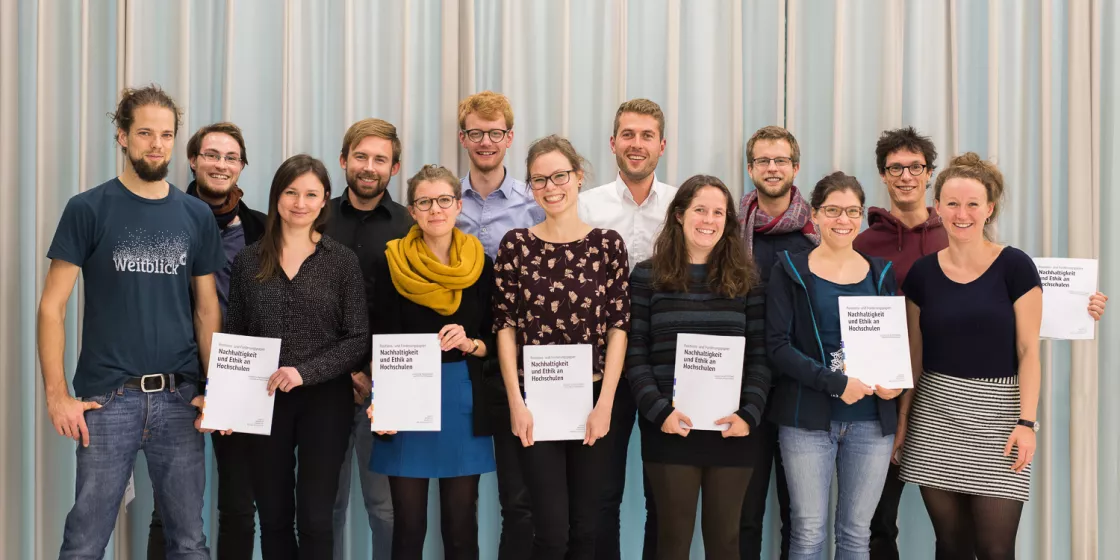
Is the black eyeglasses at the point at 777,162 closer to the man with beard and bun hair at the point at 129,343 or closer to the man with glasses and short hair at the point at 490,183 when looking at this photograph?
the man with glasses and short hair at the point at 490,183

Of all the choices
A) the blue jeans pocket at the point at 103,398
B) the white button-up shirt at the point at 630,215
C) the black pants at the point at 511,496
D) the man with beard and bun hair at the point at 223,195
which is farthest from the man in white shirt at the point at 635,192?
the blue jeans pocket at the point at 103,398

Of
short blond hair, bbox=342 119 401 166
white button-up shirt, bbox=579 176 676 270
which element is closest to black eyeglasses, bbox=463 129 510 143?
short blond hair, bbox=342 119 401 166

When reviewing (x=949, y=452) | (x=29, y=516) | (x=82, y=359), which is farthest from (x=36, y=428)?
(x=949, y=452)

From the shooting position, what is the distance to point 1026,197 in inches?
146

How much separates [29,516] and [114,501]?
4.47ft

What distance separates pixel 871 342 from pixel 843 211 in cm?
46

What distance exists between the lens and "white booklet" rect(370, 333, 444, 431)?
2.54 m

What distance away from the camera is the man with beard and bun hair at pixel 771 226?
2965 millimetres

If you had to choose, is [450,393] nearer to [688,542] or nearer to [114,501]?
[688,542]

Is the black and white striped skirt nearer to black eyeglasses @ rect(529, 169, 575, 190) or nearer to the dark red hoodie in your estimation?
the dark red hoodie

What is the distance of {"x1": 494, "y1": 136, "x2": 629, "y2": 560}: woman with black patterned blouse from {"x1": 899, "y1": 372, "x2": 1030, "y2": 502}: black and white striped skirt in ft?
3.75

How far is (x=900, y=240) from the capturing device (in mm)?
3123

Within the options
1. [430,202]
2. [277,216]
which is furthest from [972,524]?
[277,216]

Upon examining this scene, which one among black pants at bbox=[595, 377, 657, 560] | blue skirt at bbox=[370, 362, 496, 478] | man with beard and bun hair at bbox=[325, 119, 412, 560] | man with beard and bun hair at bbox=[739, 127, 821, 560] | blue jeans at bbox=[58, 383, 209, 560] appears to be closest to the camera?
blue jeans at bbox=[58, 383, 209, 560]
